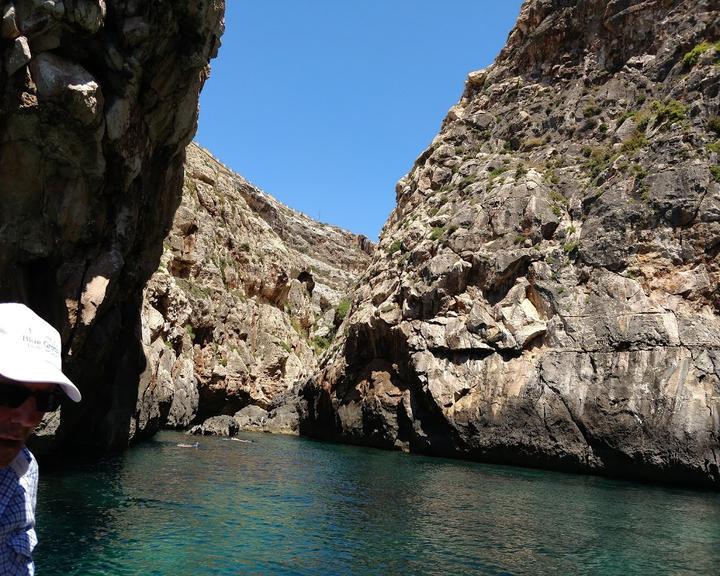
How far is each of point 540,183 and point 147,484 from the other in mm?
38445

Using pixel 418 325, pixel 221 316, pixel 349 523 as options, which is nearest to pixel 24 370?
pixel 349 523

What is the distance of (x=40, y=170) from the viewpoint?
22.6 meters

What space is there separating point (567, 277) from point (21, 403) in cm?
4348

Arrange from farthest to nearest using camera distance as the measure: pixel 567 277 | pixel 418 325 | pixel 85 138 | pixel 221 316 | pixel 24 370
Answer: pixel 221 316
pixel 418 325
pixel 567 277
pixel 85 138
pixel 24 370

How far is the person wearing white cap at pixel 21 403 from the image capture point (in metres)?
2.77

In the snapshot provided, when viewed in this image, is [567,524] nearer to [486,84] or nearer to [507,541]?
[507,541]

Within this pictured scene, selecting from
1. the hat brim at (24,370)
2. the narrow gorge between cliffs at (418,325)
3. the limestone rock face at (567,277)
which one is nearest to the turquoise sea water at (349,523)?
the narrow gorge between cliffs at (418,325)

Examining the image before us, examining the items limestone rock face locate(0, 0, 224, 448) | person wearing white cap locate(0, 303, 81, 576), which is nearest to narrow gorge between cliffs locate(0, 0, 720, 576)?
limestone rock face locate(0, 0, 224, 448)

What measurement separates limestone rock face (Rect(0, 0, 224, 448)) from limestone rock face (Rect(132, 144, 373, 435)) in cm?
1513

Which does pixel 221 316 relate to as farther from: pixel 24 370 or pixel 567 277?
pixel 24 370

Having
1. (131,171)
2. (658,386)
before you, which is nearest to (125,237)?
(131,171)

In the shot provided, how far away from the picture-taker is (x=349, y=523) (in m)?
20.8

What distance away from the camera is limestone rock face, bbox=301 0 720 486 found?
3753 cm

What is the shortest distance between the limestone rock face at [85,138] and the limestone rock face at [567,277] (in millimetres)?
23691
